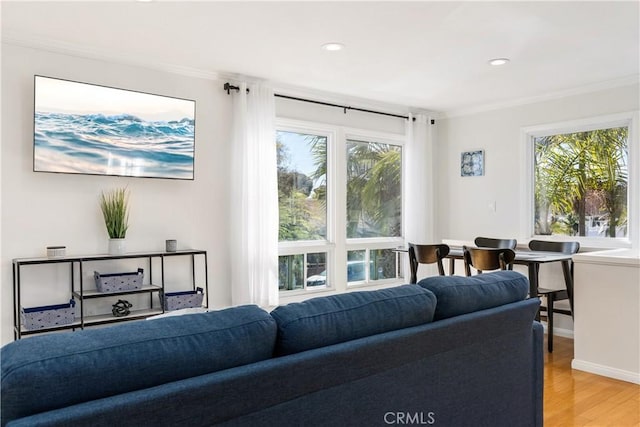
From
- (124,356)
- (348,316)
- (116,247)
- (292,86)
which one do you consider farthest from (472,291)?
(292,86)

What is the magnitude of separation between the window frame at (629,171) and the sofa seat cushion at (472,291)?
2969mm

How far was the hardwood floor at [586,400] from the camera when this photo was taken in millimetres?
2666

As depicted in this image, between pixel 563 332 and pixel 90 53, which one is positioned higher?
pixel 90 53

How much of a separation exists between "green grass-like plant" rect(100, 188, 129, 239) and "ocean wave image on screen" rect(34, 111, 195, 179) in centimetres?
20

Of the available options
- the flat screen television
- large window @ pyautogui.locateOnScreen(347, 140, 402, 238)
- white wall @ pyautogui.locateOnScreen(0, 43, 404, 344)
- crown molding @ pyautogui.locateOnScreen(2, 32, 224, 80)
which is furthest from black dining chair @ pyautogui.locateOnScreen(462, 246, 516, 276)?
crown molding @ pyautogui.locateOnScreen(2, 32, 224, 80)

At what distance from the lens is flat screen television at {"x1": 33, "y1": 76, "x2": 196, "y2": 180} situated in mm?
3484

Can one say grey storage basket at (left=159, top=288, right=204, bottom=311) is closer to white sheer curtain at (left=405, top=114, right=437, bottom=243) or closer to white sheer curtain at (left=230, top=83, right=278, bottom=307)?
white sheer curtain at (left=230, top=83, right=278, bottom=307)

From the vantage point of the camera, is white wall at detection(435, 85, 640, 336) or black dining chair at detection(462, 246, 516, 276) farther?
white wall at detection(435, 85, 640, 336)

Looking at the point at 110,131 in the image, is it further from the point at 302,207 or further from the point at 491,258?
the point at 491,258

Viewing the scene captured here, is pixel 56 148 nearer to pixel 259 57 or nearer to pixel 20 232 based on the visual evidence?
pixel 20 232

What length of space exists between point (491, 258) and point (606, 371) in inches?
42.4

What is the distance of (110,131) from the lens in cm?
372

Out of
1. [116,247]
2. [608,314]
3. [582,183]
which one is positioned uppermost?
[582,183]

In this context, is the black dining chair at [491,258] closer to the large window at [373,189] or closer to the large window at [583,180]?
the large window at [583,180]
